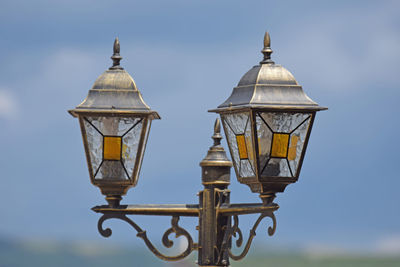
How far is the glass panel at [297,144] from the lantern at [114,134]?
1135 mm

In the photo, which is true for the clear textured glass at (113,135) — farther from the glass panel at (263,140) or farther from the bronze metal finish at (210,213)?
the glass panel at (263,140)

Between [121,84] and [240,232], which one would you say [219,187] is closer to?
[240,232]

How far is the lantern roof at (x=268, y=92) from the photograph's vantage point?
862 centimetres

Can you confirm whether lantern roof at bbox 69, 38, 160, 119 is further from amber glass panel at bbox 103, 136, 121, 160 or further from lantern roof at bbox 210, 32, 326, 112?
lantern roof at bbox 210, 32, 326, 112

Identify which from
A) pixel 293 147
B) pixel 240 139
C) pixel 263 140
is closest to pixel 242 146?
pixel 240 139

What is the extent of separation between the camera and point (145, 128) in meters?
8.90

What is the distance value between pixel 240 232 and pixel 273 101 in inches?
47.7

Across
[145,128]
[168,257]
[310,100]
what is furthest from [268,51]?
[168,257]

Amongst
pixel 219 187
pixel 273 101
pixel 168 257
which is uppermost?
pixel 273 101

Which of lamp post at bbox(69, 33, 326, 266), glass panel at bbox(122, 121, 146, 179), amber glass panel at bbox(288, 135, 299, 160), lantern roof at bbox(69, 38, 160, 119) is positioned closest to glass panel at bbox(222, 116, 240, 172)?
lamp post at bbox(69, 33, 326, 266)

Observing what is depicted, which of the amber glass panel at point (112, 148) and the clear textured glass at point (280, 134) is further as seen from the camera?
the amber glass panel at point (112, 148)

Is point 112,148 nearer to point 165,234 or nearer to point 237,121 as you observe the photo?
point 165,234

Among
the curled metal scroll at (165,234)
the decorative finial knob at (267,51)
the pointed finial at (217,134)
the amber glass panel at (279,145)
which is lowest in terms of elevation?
the curled metal scroll at (165,234)

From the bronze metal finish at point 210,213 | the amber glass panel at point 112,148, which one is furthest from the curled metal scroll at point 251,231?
the amber glass panel at point 112,148
